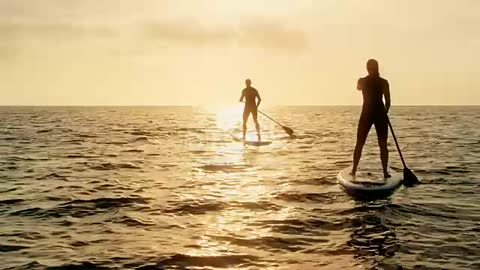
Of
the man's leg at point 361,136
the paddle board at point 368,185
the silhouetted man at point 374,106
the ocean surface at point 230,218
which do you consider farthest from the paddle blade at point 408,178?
the man's leg at point 361,136

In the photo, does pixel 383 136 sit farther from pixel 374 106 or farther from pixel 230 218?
pixel 230 218

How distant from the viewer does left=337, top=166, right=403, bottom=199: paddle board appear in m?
11.3

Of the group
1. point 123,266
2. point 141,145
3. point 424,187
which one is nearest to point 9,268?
point 123,266

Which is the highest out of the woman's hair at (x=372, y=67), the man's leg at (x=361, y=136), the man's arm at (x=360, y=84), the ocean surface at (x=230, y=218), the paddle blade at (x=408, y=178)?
the woman's hair at (x=372, y=67)

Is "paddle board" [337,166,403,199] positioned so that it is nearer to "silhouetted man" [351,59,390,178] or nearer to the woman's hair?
"silhouetted man" [351,59,390,178]

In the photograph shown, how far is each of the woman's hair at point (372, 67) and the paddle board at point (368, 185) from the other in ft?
8.03

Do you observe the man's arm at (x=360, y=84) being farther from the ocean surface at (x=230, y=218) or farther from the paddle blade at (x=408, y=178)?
the ocean surface at (x=230, y=218)

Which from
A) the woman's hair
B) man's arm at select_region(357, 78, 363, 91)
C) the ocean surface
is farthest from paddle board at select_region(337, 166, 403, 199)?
the woman's hair

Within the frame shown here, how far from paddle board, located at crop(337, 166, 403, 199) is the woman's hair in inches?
Result: 96.4

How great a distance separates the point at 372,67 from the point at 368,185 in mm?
2922

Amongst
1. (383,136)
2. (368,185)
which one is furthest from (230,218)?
(383,136)

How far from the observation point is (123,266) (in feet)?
22.4

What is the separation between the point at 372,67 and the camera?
12.7 m

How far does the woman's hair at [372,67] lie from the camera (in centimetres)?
1263
